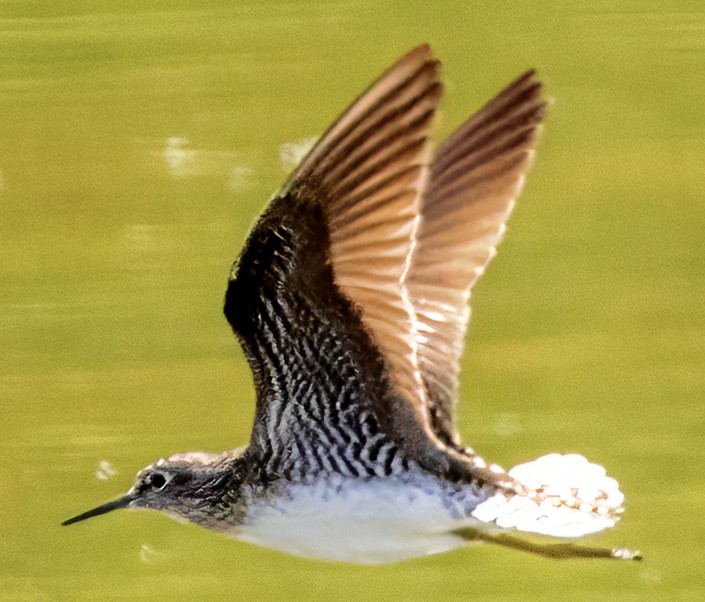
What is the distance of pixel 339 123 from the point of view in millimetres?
611

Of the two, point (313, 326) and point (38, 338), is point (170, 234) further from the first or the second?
point (313, 326)

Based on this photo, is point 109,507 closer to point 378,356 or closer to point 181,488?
point 181,488

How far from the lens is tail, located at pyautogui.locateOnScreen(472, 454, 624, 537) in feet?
2.48

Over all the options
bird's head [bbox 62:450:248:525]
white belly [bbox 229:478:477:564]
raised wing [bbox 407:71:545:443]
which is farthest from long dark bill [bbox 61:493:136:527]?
raised wing [bbox 407:71:545:443]

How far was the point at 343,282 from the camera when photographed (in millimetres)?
679

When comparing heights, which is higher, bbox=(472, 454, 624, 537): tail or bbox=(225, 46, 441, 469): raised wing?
bbox=(225, 46, 441, 469): raised wing

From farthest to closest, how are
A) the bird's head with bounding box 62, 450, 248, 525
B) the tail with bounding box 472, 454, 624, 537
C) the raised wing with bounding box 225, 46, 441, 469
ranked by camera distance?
the bird's head with bounding box 62, 450, 248, 525 < the tail with bounding box 472, 454, 624, 537 < the raised wing with bounding box 225, 46, 441, 469

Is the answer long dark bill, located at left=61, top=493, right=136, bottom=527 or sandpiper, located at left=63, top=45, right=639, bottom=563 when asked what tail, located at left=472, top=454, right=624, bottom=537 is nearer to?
sandpiper, located at left=63, top=45, right=639, bottom=563

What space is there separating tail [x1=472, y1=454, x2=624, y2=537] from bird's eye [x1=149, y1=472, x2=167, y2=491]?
0.26 metres

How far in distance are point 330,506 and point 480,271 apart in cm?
20

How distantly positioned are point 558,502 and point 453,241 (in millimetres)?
197

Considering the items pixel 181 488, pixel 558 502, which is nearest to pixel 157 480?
pixel 181 488

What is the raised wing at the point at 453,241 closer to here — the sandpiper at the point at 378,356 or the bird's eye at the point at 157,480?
the sandpiper at the point at 378,356

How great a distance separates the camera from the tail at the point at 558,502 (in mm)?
756
